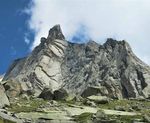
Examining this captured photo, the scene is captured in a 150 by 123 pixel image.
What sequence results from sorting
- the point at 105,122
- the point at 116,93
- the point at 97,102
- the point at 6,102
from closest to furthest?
the point at 105,122, the point at 6,102, the point at 97,102, the point at 116,93

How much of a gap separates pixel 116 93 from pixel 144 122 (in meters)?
102

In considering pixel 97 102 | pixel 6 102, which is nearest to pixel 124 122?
pixel 6 102

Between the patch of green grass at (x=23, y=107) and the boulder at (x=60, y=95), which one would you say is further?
the boulder at (x=60, y=95)

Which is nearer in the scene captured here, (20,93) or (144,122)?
(144,122)

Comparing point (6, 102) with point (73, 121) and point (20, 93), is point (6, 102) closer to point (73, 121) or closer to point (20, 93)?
point (73, 121)

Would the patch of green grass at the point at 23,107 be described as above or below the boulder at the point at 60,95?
below

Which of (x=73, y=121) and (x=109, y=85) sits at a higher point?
(x=109, y=85)

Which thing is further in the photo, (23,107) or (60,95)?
(60,95)

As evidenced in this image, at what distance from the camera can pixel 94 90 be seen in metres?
137

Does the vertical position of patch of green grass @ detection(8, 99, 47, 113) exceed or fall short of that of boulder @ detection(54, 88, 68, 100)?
it falls short

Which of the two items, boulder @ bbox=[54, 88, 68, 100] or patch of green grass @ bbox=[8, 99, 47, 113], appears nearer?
patch of green grass @ bbox=[8, 99, 47, 113]

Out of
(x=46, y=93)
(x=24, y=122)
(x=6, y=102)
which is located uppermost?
(x=46, y=93)

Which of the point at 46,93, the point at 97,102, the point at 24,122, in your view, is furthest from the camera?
the point at 46,93

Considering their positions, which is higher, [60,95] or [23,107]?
[60,95]
